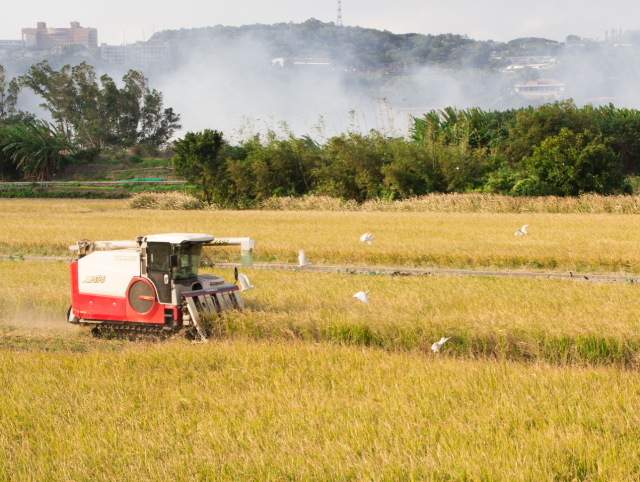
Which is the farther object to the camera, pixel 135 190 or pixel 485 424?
pixel 135 190

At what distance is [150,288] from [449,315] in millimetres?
4323

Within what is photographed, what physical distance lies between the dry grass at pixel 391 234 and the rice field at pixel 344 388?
4135 millimetres

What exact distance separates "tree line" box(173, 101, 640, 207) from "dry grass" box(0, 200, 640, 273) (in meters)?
6.81

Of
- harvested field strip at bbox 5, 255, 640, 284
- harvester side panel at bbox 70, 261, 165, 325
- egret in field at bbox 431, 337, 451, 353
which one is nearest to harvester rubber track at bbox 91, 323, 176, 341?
harvester side panel at bbox 70, 261, 165, 325

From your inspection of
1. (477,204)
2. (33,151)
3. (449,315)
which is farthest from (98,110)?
(449,315)

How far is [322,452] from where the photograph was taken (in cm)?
776

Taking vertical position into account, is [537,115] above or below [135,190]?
above

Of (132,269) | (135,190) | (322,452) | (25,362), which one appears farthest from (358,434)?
(135,190)

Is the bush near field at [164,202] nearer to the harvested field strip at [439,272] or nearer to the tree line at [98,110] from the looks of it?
the harvested field strip at [439,272]

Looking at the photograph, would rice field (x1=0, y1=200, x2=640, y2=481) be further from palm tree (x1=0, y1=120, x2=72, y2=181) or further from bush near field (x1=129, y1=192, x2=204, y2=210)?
palm tree (x1=0, y1=120, x2=72, y2=181)

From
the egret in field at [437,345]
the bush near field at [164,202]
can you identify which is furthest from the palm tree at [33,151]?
the egret in field at [437,345]

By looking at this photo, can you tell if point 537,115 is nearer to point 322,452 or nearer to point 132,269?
point 132,269

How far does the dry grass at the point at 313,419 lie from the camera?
7.44m

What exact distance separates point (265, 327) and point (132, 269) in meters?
2.21
